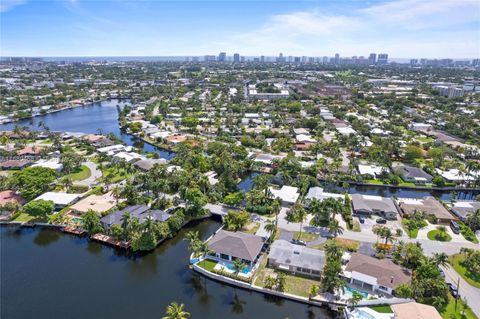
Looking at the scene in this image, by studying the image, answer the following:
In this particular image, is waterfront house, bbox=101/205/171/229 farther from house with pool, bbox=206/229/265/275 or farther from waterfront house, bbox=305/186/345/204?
waterfront house, bbox=305/186/345/204

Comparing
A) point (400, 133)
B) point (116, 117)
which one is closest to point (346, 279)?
point (400, 133)

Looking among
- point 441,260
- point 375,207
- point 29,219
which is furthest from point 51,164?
point 441,260

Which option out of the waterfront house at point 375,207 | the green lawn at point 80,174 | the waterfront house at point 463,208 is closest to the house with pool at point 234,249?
the waterfront house at point 375,207

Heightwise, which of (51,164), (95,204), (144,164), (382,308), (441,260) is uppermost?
(144,164)

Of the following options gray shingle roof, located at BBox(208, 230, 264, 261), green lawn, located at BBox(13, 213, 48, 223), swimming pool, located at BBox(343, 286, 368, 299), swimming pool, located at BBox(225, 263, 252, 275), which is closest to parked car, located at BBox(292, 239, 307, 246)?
gray shingle roof, located at BBox(208, 230, 264, 261)

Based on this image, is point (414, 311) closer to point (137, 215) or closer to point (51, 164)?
point (137, 215)

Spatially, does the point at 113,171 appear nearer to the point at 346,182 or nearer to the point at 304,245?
the point at 304,245
